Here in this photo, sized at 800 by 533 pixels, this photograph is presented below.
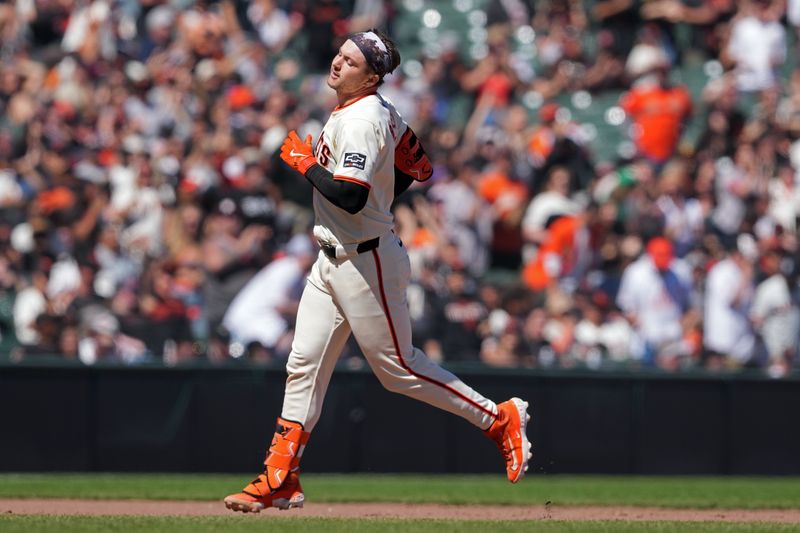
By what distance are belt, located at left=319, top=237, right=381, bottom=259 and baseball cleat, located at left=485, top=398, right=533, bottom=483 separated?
1.02 metres

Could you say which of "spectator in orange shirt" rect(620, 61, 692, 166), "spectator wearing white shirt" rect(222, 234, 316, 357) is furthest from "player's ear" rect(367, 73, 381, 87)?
"spectator in orange shirt" rect(620, 61, 692, 166)

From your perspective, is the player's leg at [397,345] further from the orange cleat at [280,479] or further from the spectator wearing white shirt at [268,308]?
the spectator wearing white shirt at [268,308]

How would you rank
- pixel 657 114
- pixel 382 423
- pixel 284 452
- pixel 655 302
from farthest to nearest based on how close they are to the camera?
pixel 657 114, pixel 655 302, pixel 382 423, pixel 284 452

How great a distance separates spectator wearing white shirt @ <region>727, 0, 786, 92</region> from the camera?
1512 centimetres

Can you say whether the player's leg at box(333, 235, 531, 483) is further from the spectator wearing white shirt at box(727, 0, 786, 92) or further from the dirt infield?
the spectator wearing white shirt at box(727, 0, 786, 92)

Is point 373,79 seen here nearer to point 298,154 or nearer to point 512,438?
point 298,154

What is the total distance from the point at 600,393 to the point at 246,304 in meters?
2.95

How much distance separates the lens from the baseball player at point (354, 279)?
20.3 feet

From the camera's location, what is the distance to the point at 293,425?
6363 millimetres

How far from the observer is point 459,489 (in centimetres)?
979

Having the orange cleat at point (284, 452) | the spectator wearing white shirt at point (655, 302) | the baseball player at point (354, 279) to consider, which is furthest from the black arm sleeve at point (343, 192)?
the spectator wearing white shirt at point (655, 302)

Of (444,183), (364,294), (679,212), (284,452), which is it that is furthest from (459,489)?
(679,212)

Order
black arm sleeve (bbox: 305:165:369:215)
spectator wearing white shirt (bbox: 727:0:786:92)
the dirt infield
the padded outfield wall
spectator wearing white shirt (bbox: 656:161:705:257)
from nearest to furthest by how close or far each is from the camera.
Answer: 1. black arm sleeve (bbox: 305:165:369:215)
2. the dirt infield
3. the padded outfield wall
4. spectator wearing white shirt (bbox: 656:161:705:257)
5. spectator wearing white shirt (bbox: 727:0:786:92)

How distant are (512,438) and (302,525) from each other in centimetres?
112
